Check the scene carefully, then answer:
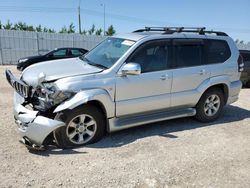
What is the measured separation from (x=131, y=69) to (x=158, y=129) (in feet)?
5.10

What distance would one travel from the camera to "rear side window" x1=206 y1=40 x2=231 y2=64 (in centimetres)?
576

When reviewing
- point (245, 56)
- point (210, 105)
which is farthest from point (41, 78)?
point (245, 56)

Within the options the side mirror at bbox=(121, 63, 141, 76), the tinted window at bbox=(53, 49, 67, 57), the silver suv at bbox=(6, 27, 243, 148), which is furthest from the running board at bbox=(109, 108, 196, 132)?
the tinted window at bbox=(53, 49, 67, 57)

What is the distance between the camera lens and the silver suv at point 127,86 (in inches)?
161

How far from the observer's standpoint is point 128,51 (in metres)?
4.72

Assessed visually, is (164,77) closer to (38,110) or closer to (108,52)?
(108,52)

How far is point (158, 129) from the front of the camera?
17.4 ft

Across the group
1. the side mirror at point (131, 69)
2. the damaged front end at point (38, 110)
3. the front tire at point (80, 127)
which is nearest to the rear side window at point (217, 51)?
the side mirror at point (131, 69)

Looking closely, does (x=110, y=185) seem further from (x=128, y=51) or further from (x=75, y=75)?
(x=128, y=51)

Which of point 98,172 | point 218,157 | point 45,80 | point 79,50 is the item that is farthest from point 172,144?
point 79,50

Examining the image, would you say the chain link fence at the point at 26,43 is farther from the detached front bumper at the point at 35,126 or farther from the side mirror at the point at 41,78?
the detached front bumper at the point at 35,126

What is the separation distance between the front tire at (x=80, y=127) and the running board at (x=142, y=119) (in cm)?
21

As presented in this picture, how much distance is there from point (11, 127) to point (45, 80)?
1.51m

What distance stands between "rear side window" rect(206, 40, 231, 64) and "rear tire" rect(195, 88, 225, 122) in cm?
66
